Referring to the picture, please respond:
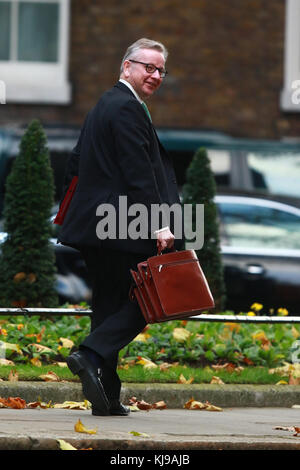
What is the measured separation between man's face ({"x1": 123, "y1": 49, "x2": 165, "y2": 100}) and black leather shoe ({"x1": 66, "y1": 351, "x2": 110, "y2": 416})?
1.37 metres

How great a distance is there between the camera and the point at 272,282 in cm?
1002

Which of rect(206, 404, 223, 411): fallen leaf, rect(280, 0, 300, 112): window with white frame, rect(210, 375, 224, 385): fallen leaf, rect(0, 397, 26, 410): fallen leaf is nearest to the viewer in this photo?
rect(0, 397, 26, 410): fallen leaf

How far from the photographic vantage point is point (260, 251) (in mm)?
10203

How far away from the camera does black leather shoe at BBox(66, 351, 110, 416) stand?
20.1 feet

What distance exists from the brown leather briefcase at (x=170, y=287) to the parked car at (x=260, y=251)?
3844mm

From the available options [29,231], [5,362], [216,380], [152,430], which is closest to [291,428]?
[152,430]

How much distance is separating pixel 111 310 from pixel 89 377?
1.24ft

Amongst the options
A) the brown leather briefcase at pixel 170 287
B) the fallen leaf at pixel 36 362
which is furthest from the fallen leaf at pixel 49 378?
the brown leather briefcase at pixel 170 287

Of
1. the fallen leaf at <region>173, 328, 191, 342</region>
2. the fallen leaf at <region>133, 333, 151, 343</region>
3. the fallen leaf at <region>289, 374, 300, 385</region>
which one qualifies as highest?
the fallen leaf at <region>173, 328, 191, 342</region>

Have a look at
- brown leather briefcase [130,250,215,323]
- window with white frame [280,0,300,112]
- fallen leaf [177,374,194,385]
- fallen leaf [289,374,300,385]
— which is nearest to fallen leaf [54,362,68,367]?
fallen leaf [177,374,194,385]

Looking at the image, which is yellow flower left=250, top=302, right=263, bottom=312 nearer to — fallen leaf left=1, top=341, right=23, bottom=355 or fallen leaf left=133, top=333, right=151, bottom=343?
fallen leaf left=133, top=333, right=151, bottom=343

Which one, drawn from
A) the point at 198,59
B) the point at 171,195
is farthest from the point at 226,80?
the point at 171,195

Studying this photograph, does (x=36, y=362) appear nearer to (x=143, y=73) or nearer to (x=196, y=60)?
(x=143, y=73)
